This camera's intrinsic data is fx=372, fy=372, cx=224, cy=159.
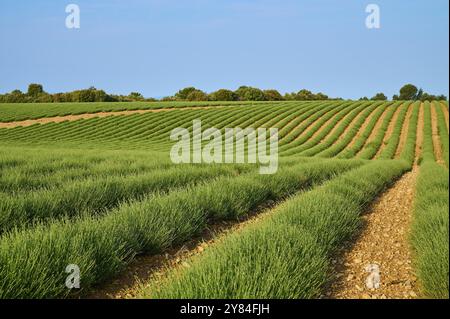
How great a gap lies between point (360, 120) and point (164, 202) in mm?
32174

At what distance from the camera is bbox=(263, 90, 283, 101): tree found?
77200 mm

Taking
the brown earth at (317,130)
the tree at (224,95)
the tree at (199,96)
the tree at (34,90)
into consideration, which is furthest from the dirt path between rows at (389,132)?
the tree at (34,90)

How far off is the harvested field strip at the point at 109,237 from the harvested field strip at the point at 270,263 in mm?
689

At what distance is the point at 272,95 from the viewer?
78000mm

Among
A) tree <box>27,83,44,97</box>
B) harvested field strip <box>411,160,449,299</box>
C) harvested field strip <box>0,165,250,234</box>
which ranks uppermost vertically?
tree <box>27,83,44,97</box>

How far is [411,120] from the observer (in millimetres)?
32875

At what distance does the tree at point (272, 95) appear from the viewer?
77200 millimetres

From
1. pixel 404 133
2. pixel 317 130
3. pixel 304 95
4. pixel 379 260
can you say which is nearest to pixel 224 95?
pixel 304 95

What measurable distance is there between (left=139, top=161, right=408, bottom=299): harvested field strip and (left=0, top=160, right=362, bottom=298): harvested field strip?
689mm

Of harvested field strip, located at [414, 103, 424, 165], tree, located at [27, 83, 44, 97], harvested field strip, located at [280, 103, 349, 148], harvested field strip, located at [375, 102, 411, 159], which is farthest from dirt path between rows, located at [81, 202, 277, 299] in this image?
tree, located at [27, 83, 44, 97]

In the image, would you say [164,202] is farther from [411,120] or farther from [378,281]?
[411,120]

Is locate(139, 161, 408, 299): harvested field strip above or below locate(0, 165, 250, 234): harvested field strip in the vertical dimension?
below

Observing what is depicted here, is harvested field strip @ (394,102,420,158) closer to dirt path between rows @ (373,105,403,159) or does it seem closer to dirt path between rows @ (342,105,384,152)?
dirt path between rows @ (373,105,403,159)
